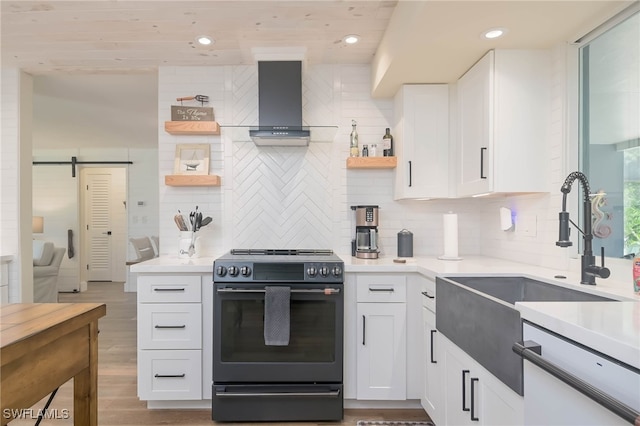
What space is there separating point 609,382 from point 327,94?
2668mm

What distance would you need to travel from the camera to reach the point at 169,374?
90.9 inches

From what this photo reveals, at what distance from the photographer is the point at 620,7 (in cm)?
167

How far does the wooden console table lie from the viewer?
1.07m

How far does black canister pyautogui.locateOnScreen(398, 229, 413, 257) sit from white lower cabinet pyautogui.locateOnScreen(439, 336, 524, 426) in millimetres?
929

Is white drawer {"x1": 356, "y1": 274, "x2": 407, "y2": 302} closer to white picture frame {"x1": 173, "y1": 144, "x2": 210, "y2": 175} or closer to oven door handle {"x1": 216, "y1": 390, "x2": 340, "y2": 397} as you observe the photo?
oven door handle {"x1": 216, "y1": 390, "x2": 340, "y2": 397}

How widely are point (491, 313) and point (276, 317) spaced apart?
4.17 feet

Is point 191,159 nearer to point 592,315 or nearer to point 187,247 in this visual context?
point 187,247

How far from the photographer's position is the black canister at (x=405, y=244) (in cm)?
278

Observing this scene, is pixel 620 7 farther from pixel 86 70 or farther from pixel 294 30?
pixel 86 70

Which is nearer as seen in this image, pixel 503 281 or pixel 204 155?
pixel 503 281

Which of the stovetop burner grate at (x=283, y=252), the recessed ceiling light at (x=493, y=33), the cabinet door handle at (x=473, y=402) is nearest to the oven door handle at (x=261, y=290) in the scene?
the stovetop burner grate at (x=283, y=252)

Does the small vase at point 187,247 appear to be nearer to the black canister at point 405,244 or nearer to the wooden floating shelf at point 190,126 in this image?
the wooden floating shelf at point 190,126

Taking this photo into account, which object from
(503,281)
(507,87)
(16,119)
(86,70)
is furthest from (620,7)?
(16,119)

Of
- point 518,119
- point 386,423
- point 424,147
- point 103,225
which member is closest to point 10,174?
point 424,147
